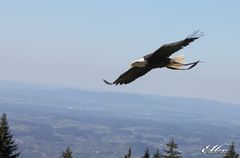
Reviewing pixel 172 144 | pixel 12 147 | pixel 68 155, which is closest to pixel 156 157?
pixel 172 144

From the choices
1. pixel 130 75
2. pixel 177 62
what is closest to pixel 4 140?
pixel 130 75

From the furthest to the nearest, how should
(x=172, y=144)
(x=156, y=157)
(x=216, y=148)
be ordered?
(x=156, y=157) → (x=172, y=144) → (x=216, y=148)

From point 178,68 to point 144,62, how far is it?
0.92 ft

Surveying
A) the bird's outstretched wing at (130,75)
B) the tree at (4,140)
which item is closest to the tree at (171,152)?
the tree at (4,140)

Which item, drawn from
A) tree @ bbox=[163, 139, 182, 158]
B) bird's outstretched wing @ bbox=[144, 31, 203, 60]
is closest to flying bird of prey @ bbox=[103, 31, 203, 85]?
bird's outstretched wing @ bbox=[144, 31, 203, 60]

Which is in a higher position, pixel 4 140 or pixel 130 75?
pixel 4 140

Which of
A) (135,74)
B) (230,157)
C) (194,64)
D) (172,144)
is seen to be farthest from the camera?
(172,144)

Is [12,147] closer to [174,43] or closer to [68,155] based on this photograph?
[68,155]

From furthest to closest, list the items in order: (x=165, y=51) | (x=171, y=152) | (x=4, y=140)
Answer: (x=4, y=140) → (x=171, y=152) → (x=165, y=51)

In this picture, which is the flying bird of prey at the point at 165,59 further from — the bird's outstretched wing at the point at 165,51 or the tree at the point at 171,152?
the tree at the point at 171,152

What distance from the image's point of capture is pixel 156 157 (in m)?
47.0

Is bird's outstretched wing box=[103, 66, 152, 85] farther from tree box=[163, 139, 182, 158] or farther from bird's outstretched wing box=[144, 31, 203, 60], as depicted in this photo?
tree box=[163, 139, 182, 158]

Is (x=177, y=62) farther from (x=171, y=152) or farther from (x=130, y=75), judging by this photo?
(x=171, y=152)

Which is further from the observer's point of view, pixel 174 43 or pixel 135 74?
pixel 135 74
